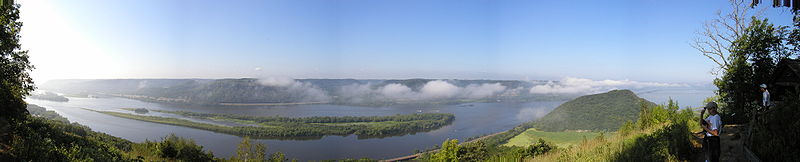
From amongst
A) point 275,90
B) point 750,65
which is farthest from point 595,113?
point 275,90

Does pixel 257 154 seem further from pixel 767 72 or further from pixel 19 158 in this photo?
pixel 767 72

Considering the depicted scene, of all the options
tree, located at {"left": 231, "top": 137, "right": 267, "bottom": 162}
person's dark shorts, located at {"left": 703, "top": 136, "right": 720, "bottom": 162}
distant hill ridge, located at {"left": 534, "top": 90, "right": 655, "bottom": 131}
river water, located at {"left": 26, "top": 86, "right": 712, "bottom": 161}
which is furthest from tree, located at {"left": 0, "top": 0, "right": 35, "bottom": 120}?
distant hill ridge, located at {"left": 534, "top": 90, "right": 655, "bottom": 131}

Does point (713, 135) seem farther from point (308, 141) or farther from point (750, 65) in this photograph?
point (308, 141)

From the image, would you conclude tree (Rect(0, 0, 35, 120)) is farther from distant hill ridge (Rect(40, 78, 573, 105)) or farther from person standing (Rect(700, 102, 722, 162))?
distant hill ridge (Rect(40, 78, 573, 105))

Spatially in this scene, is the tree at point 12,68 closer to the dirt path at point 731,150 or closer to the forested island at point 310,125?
the dirt path at point 731,150

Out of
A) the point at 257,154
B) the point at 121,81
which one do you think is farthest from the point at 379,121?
the point at 121,81

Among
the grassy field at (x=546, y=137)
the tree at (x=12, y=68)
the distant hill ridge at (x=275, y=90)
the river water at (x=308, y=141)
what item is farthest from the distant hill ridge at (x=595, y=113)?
the tree at (x=12, y=68)
